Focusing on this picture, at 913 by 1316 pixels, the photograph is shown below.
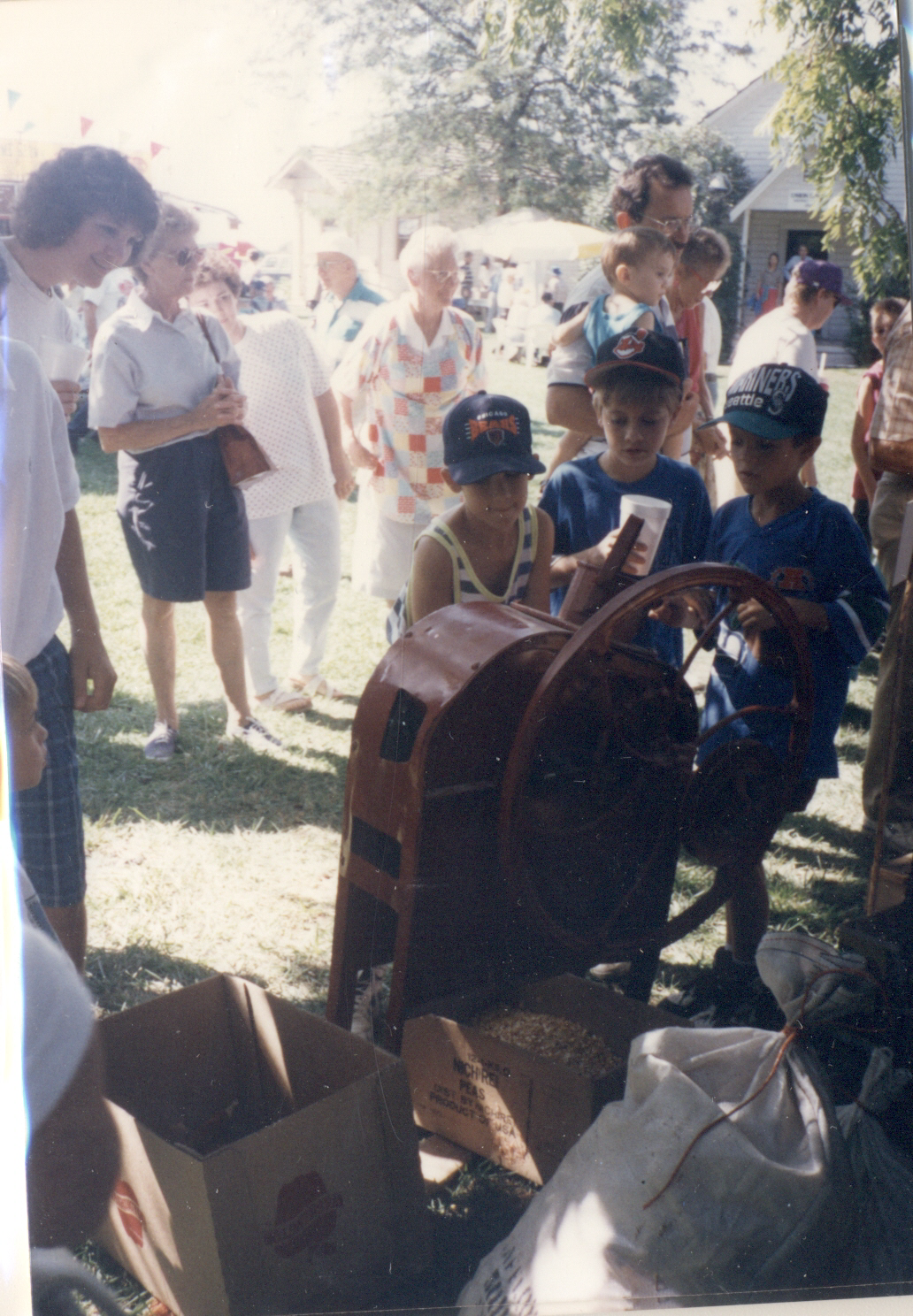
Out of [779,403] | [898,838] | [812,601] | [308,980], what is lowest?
[308,980]

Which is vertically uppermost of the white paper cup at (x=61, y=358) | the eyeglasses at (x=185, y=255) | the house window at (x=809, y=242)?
the house window at (x=809, y=242)

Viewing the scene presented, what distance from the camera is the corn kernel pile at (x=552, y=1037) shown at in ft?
6.94

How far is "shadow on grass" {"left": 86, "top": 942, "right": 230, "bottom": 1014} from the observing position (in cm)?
206

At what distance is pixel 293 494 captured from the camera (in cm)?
221

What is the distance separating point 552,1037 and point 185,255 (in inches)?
64.8

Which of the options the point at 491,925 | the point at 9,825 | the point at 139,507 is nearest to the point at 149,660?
the point at 139,507

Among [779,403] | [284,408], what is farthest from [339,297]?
[779,403]

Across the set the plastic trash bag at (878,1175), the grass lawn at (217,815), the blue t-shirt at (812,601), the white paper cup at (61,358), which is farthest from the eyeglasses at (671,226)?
the plastic trash bag at (878,1175)

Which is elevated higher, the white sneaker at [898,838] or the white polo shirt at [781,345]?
the white polo shirt at [781,345]

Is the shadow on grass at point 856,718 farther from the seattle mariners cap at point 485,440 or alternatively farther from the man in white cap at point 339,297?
the man in white cap at point 339,297

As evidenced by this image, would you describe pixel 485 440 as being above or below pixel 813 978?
above

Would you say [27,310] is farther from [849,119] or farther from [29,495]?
[849,119]

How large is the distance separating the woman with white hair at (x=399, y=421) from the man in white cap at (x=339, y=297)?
0.03 m

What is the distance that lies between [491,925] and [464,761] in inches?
14.3
